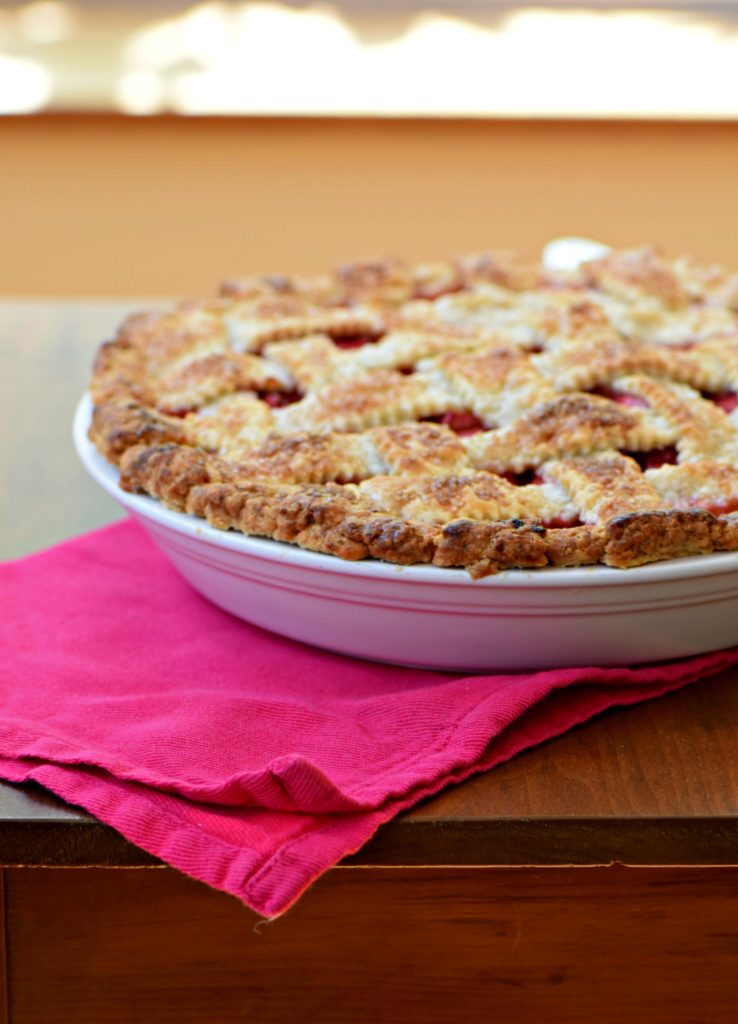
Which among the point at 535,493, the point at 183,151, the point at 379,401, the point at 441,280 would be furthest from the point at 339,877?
the point at 183,151

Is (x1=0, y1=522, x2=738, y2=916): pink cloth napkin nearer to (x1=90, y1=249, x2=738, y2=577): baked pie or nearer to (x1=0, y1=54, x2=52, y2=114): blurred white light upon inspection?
(x1=90, y1=249, x2=738, y2=577): baked pie

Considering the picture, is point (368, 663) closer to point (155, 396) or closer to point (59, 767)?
point (59, 767)

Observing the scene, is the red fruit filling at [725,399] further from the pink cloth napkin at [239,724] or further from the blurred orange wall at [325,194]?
the blurred orange wall at [325,194]

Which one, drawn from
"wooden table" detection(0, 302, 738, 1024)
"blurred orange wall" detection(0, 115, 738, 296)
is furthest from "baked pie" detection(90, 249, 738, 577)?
"blurred orange wall" detection(0, 115, 738, 296)

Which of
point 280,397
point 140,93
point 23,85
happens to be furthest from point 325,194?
point 280,397

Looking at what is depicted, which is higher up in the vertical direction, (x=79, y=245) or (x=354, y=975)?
(x=354, y=975)

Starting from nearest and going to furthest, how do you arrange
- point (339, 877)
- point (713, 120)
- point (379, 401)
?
1. point (339, 877)
2. point (379, 401)
3. point (713, 120)
